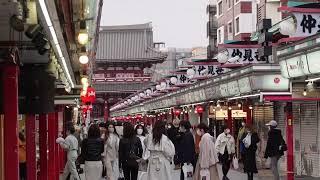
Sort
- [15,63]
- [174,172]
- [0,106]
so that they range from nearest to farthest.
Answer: [15,63], [0,106], [174,172]

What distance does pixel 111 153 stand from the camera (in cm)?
1781

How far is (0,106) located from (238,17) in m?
30.5

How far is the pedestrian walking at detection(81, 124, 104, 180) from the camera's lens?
15805mm

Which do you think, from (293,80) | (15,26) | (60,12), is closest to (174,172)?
(293,80)

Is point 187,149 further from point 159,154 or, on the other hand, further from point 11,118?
point 11,118

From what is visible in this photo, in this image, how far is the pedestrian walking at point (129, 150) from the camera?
1658 centimetres

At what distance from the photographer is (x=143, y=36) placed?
90.5m

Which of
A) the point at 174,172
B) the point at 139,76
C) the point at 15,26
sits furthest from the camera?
the point at 139,76

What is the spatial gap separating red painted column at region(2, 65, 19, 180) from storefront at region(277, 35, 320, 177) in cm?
646

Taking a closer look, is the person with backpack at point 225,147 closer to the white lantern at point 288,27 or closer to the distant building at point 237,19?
the white lantern at point 288,27

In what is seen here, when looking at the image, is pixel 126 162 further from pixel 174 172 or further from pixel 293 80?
pixel 174 172

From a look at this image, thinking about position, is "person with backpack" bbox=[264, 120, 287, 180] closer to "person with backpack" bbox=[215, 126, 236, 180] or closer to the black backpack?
"person with backpack" bbox=[215, 126, 236, 180]

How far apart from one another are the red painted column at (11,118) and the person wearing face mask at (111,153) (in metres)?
5.99

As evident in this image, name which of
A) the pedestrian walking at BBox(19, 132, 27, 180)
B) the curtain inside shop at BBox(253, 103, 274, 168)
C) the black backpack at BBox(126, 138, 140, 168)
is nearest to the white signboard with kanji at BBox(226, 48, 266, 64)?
the curtain inside shop at BBox(253, 103, 274, 168)
